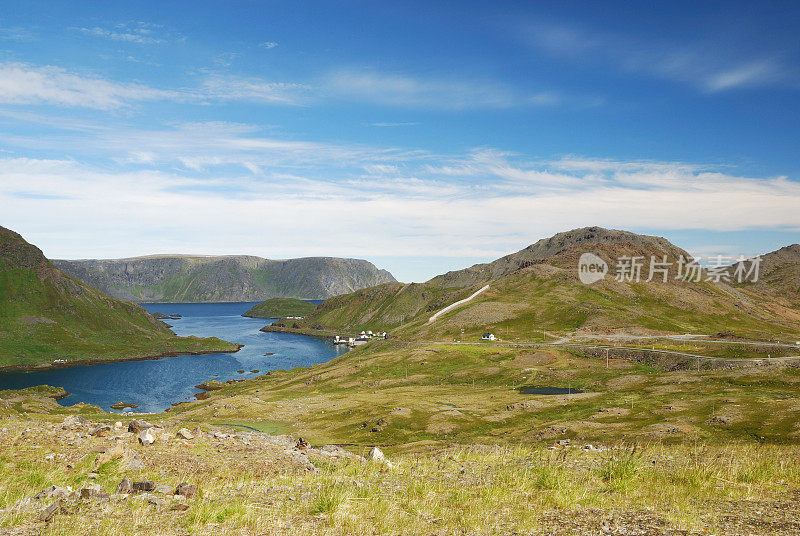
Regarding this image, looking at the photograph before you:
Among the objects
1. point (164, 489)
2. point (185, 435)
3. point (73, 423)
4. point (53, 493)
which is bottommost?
point (73, 423)

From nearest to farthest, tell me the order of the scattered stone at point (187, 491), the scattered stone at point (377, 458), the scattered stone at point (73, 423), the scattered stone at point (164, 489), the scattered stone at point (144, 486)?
the scattered stone at point (187, 491), the scattered stone at point (164, 489), the scattered stone at point (144, 486), the scattered stone at point (377, 458), the scattered stone at point (73, 423)

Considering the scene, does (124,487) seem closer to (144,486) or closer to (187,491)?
(144,486)

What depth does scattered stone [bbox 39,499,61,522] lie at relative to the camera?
12.8 meters

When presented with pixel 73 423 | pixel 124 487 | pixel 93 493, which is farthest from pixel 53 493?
pixel 73 423

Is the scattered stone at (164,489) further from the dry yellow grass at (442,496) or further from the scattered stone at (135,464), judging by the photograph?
the scattered stone at (135,464)

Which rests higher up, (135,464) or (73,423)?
(135,464)

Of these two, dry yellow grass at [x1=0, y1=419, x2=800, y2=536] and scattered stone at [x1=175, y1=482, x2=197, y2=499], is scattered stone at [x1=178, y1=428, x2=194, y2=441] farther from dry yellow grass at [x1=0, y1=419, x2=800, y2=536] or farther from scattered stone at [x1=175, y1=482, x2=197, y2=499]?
scattered stone at [x1=175, y1=482, x2=197, y2=499]

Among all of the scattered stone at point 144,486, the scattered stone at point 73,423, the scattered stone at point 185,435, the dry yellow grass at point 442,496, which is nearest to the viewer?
the dry yellow grass at point 442,496

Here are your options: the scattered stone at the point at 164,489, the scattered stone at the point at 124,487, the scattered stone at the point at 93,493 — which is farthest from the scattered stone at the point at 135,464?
the scattered stone at the point at 93,493

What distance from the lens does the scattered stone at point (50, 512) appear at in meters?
12.8

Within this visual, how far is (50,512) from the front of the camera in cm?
1298

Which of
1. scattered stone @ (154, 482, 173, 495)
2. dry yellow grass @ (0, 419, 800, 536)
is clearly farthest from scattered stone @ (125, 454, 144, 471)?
scattered stone @ (154, 482, 173, 495)

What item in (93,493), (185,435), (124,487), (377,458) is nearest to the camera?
(93,493)

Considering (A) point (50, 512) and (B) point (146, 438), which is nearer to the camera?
(A) point (50, 512)
